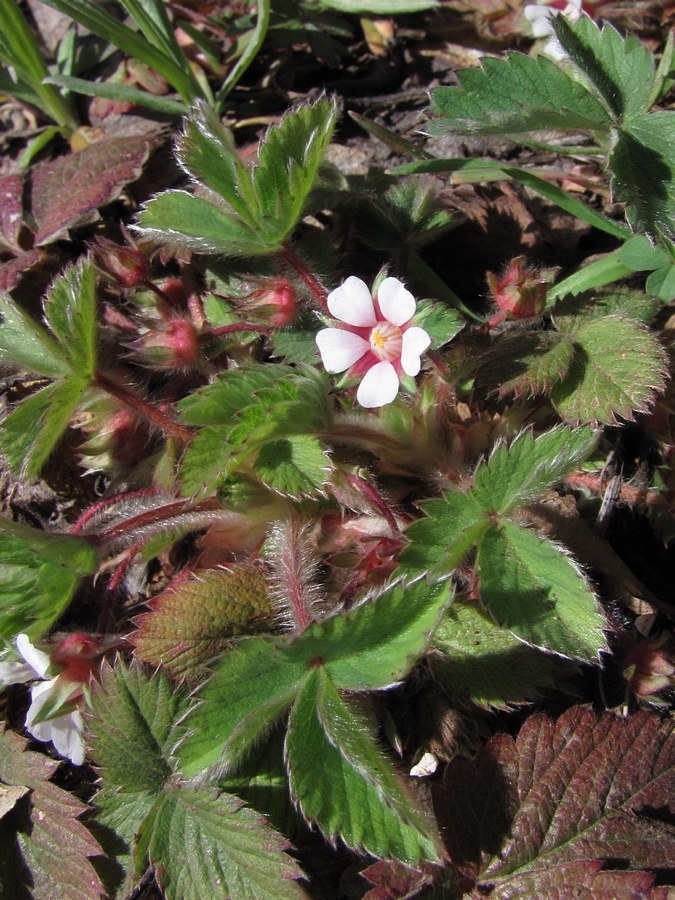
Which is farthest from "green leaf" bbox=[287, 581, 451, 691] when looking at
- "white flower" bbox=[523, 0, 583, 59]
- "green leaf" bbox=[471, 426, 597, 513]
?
"white flower" bbox=[523, 0, 583, 59]

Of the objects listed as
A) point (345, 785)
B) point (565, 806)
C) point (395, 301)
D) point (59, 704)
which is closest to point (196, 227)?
point (395, 301)

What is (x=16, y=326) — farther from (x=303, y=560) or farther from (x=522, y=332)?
(x=522, y=332)

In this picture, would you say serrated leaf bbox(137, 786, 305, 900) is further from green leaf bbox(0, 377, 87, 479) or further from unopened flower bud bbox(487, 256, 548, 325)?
unopened flower bud bbox(487, 256, 548, 325)

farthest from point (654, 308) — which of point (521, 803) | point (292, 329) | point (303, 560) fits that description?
point (521, 803)

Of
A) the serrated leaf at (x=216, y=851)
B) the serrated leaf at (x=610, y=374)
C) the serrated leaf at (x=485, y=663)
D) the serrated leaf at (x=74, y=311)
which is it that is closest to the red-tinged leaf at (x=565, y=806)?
the serrated leaf at (x=485, y=663)

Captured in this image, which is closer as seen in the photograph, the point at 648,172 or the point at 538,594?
the point at 538,594

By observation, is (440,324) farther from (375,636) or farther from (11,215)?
(11,215)
